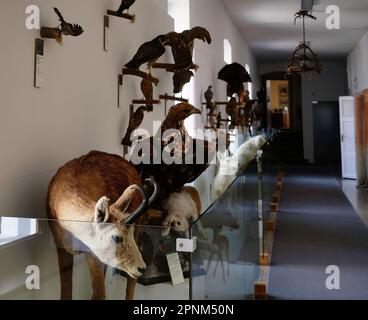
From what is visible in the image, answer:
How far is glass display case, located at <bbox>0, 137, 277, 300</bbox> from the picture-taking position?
51.6 inches

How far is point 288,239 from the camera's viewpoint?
5004 mm

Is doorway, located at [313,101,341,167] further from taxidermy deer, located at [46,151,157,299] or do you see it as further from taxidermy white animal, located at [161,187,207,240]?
taxidermy deer, located at [46,151,157,299]

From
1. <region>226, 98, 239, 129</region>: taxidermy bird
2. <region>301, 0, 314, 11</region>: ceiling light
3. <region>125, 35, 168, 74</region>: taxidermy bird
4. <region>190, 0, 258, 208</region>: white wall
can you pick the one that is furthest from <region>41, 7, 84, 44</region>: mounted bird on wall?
<region>301, 0, 314, 11</region>: ceiling light

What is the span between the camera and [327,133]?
14.0 meters

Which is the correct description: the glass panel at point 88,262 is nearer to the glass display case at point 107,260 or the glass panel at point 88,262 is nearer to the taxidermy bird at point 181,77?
the glass display case at point 107,260

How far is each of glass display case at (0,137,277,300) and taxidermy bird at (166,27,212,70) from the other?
1468 mm

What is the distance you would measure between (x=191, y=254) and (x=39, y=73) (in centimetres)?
112

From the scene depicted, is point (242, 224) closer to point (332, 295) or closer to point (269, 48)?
point (332, 295)

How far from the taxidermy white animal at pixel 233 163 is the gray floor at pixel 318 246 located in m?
0.99

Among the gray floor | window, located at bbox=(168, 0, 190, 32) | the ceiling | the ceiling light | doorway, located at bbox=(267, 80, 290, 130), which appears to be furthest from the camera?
doorway, located at bbox=(267, 80, 290, 130)

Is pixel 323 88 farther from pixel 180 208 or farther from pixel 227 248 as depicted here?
pixel 180 208

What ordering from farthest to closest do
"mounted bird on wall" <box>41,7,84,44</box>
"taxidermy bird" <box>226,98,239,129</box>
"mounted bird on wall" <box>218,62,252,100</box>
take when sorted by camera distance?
"taxidermy bird" <box>226,98,239,129</box>, "mounted bird on wall" <box>218,62,252,100</box>, "mounted bird on wall" <box>41,7,84,44</box>

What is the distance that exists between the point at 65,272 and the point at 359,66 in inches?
411

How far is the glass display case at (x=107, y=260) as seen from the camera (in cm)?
131
